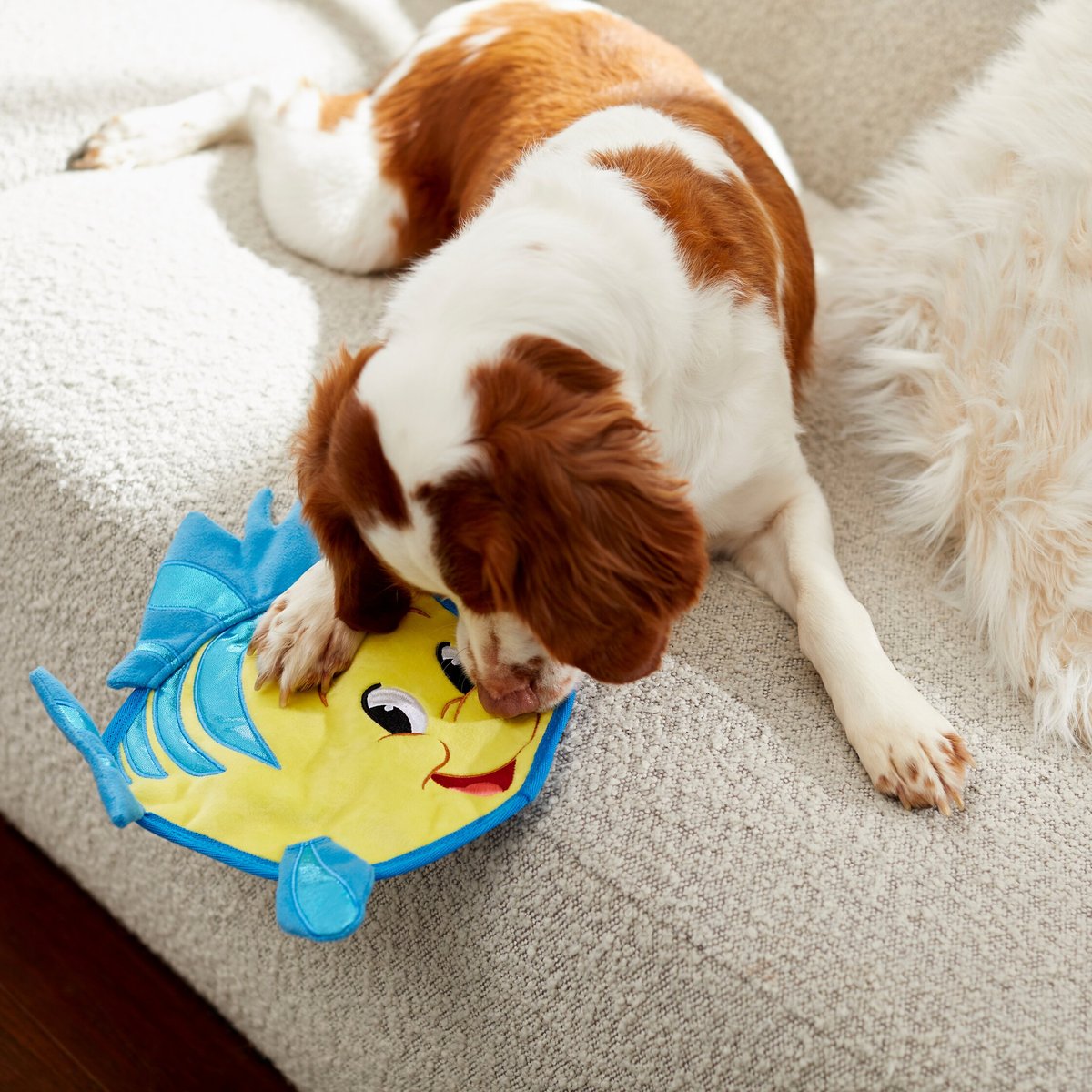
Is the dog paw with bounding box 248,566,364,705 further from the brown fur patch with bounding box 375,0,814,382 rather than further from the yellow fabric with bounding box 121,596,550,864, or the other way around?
the brown fur patch with bounding box 375,0,814,382

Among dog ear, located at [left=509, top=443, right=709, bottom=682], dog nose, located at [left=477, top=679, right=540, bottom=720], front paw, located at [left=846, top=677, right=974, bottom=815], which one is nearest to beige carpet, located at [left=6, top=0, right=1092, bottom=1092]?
front paw, located at [left=846, top=677, right=974, bottom=815]

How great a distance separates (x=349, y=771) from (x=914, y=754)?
68 cm

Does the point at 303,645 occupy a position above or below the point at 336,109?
below

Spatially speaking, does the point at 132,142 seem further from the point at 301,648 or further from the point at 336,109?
the point at 301,648

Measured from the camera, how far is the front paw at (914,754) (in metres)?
1.27

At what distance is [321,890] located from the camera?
3.49 feet

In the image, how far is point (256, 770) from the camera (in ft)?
3.98

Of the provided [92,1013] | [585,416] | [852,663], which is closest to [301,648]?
[585,416]

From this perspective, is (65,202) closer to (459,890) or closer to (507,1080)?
(459,890)

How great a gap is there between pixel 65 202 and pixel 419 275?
3.49 ft

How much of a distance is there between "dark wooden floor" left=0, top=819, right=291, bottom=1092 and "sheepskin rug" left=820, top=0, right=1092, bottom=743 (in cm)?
139

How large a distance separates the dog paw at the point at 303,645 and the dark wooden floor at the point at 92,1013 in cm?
85

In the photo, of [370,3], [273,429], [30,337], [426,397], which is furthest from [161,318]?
[370,3]

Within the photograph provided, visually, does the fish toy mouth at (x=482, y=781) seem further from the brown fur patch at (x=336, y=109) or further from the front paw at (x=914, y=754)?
the brown fur patch at (x=336, y=109)
